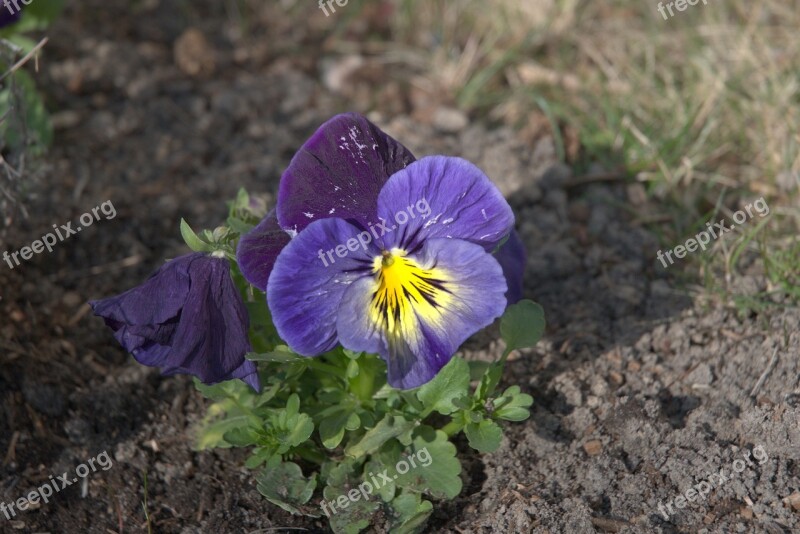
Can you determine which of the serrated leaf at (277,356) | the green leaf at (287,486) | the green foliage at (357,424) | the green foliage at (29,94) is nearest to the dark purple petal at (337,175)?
the green foliage at (357,424)

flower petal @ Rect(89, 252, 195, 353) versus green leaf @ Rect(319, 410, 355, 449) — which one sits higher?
flower petal @ Rect(89, 252, 195, 353)

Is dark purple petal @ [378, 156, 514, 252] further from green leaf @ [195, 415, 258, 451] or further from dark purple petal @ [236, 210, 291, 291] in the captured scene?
green leaf @ [195, 415, 258, 451]

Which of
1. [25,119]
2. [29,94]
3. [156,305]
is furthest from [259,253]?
[29,94]

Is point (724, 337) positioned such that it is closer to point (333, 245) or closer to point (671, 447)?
point (671, 447)

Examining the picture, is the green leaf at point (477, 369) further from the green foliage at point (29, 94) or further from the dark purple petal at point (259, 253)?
the green foliage at point (29, 94)

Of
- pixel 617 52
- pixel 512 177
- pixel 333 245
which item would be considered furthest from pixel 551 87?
pixel 333 245

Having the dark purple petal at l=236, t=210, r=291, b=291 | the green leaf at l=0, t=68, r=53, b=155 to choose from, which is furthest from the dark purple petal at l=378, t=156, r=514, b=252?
the green leaf at l=0, t=68, r=53, b=155

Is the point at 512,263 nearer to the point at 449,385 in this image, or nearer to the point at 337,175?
the point at 449,385
